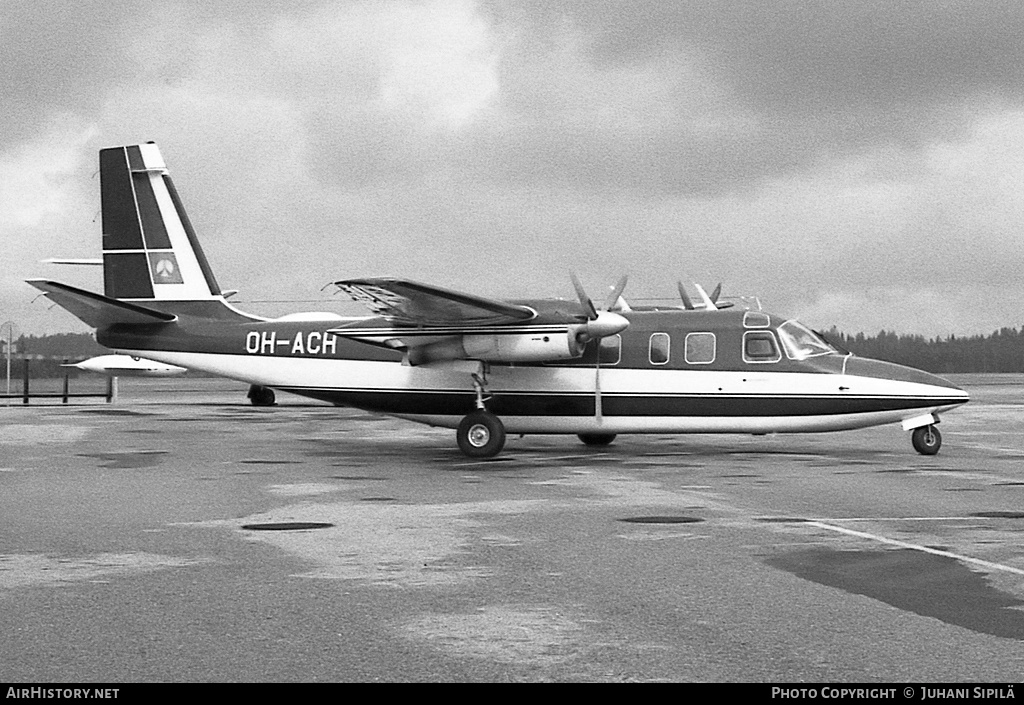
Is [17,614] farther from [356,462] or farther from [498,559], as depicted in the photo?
[356,462]

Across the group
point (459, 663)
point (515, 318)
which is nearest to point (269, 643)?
point (459, 663)

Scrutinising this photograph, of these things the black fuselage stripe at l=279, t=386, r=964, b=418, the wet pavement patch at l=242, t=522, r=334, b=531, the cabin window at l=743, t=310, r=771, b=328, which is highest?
the cabin window at l=743, t=310, r=771, b=328

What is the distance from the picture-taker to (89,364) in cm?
5322

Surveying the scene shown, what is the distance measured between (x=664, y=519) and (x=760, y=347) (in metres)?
9.68

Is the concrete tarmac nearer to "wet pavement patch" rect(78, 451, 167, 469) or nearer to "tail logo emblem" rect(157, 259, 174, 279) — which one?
"wet pavement patch" rect(78, 451, 167, 469)

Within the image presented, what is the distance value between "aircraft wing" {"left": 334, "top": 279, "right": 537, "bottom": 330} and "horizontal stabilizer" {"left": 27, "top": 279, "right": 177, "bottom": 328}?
5.60 meters

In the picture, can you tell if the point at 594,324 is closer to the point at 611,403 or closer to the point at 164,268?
the point at 611,403

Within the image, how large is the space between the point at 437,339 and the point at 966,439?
12.0 m

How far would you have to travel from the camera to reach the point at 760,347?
21109mm

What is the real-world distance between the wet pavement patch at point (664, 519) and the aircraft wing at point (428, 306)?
7905mm

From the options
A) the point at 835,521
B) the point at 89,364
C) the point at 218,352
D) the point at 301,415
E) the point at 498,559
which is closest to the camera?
the point at 498,559

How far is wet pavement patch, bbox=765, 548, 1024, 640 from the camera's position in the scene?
7.23m

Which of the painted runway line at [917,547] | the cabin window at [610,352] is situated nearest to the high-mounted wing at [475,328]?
the cabin window at [610,352]

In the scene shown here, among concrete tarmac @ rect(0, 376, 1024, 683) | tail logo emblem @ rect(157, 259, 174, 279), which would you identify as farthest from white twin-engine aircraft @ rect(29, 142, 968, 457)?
concrete tarmac @ rect(0, 376, 1024, 683)
